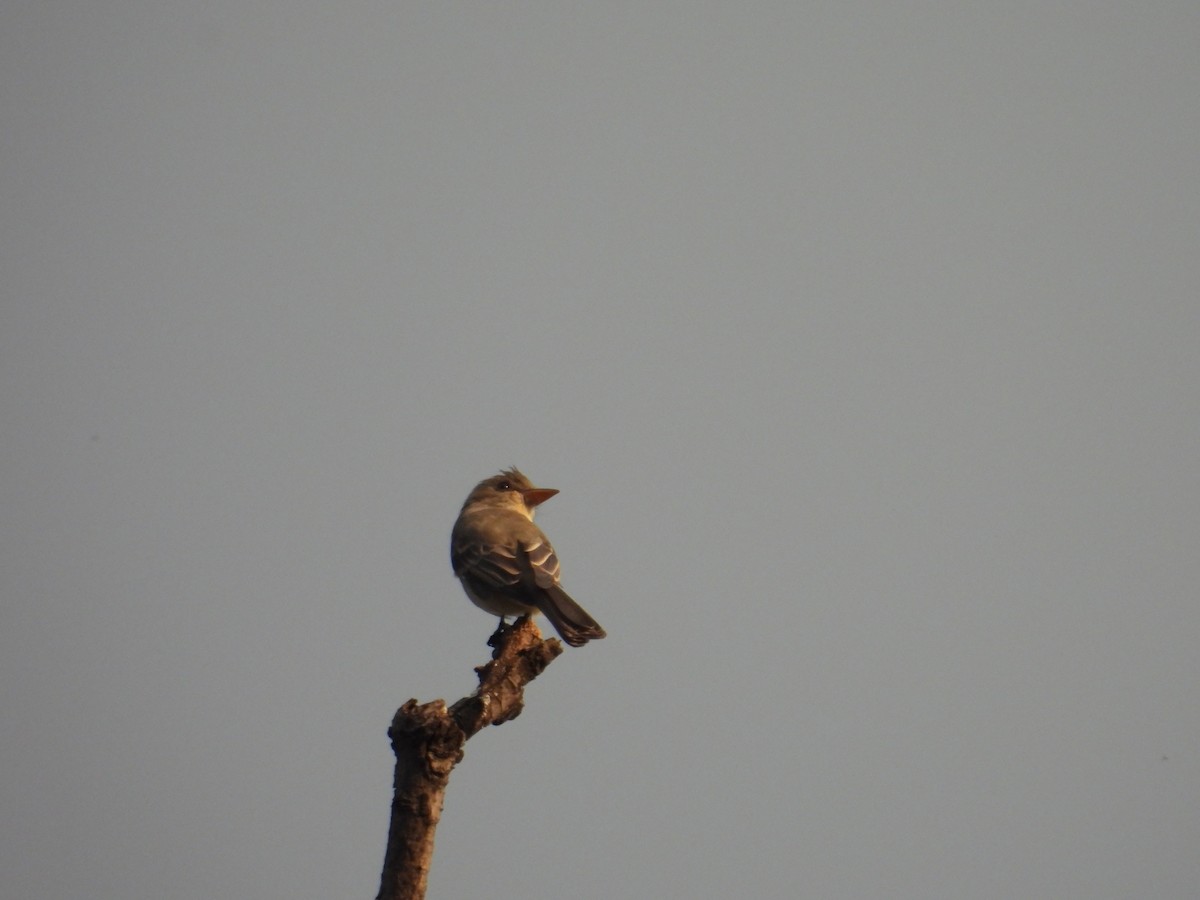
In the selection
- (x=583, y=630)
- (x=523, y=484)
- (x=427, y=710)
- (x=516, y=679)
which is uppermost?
(x=523, y=484)

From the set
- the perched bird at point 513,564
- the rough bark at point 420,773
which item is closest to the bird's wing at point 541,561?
the perched bird at point 513,564

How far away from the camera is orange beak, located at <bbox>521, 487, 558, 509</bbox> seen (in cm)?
1130

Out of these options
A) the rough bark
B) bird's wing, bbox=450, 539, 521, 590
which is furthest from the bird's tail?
the rough bark

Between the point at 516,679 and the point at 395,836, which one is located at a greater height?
the point at 516,679

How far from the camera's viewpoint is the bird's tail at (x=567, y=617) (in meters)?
8.10

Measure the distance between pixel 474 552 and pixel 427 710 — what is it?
15.8 ft

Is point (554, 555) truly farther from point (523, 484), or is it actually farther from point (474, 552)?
point (523, 484)

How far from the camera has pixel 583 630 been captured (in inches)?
322

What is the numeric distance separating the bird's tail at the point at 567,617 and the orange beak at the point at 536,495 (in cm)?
238

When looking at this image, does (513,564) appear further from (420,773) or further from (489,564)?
(420,773)

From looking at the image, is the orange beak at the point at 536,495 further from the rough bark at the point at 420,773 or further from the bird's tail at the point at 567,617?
the rough bark at the point at 420,773

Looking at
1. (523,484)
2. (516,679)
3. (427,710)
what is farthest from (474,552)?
(427,710)

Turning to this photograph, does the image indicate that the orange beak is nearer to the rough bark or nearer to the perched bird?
the perched bird

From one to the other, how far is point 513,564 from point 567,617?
1.18 meters
